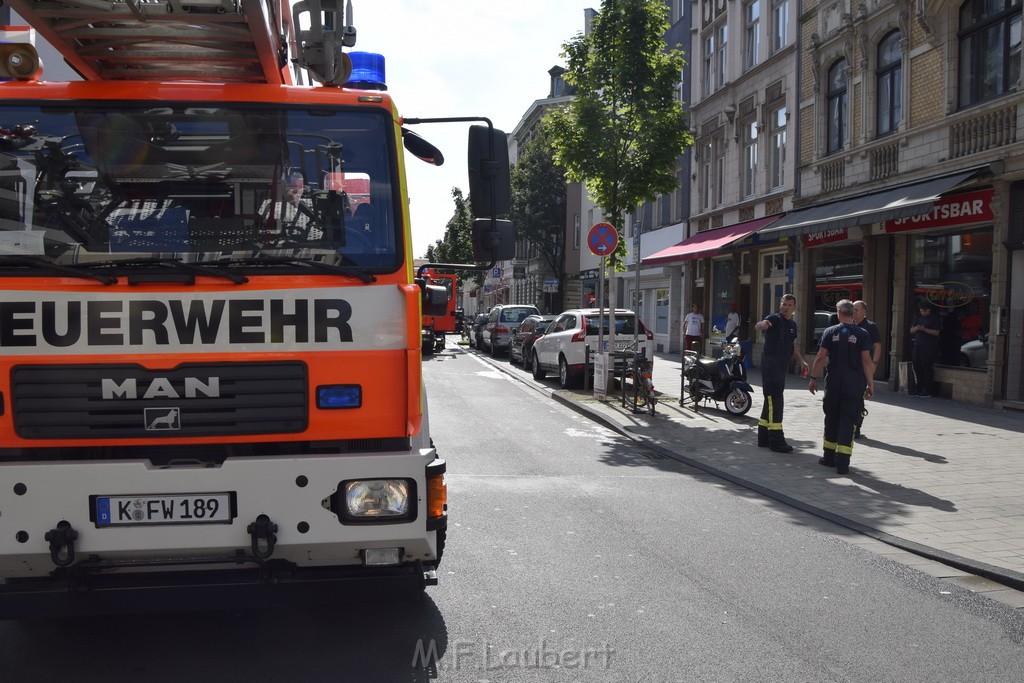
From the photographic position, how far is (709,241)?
25719 mm

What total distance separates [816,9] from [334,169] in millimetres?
19929

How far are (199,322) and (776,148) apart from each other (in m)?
22.3

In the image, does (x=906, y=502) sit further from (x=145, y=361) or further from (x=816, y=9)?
(x=816, y=9)

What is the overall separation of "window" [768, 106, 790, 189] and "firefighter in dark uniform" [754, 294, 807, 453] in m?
13.9

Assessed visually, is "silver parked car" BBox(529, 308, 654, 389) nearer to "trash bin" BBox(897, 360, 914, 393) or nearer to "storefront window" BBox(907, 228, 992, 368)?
"trash bin" BBox(897, 360, 914, 393)

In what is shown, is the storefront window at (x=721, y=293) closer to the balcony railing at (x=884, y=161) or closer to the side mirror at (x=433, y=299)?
the balcony railing at (x=884, y=161)

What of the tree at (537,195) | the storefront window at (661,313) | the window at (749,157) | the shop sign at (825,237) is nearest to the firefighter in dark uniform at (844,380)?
the shop sign at (825,237)

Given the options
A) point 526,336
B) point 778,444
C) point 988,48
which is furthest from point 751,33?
point 778,444

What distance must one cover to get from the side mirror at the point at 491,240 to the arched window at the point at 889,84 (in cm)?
1507

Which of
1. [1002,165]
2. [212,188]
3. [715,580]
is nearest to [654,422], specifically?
[1002,165]

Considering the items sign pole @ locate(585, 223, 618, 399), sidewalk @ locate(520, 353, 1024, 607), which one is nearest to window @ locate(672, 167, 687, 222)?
sign pole @ locate(585, 223, 618, 399)

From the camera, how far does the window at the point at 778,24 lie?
23.5 m

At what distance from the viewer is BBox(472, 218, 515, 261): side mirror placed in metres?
4.75

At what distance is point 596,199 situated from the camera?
17.3 m
